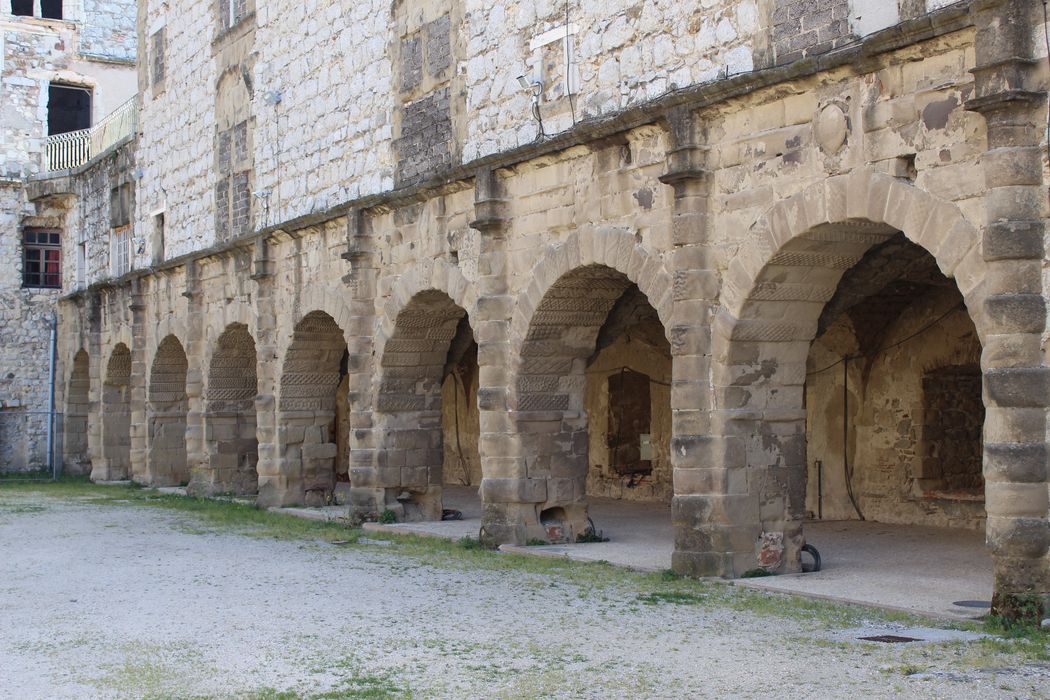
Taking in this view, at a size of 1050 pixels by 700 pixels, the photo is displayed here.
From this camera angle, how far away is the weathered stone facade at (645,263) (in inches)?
295

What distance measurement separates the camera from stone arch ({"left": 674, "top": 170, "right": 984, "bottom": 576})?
8969 millimetres

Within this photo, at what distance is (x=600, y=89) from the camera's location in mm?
10750

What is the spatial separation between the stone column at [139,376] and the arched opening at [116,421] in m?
1.75

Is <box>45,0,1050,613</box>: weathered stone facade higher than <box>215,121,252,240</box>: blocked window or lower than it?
lower

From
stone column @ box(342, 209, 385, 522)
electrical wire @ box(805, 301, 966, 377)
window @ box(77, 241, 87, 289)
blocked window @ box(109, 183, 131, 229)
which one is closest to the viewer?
electrical wire @ box(805, 301, 966, 377)

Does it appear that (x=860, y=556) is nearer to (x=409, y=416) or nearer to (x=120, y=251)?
(x=409, y=416)

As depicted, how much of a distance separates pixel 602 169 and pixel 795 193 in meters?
2.31

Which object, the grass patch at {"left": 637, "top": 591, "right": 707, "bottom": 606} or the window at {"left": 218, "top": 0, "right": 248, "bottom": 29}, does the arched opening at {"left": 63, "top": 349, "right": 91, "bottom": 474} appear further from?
the grass patch at {"left": 637, "top": 591, "right": 707, "bottom": 606}

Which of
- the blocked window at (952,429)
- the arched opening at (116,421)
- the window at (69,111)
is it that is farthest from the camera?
the window at (69,111)

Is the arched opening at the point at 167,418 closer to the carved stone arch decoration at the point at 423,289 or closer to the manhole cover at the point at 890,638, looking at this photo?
the carved stone arch decoration at the point at 423,289

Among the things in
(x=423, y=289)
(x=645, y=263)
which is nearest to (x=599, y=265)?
(x=645, y=263)

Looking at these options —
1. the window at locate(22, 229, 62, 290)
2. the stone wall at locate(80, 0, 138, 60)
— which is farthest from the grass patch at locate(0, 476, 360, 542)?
the stone wall at locate(80, 0, 138, 60)

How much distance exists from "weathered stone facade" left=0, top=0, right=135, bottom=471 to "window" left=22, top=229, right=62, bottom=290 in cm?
13

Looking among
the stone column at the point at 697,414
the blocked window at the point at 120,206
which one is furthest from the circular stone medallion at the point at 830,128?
the blocked window at the point at 120,206
